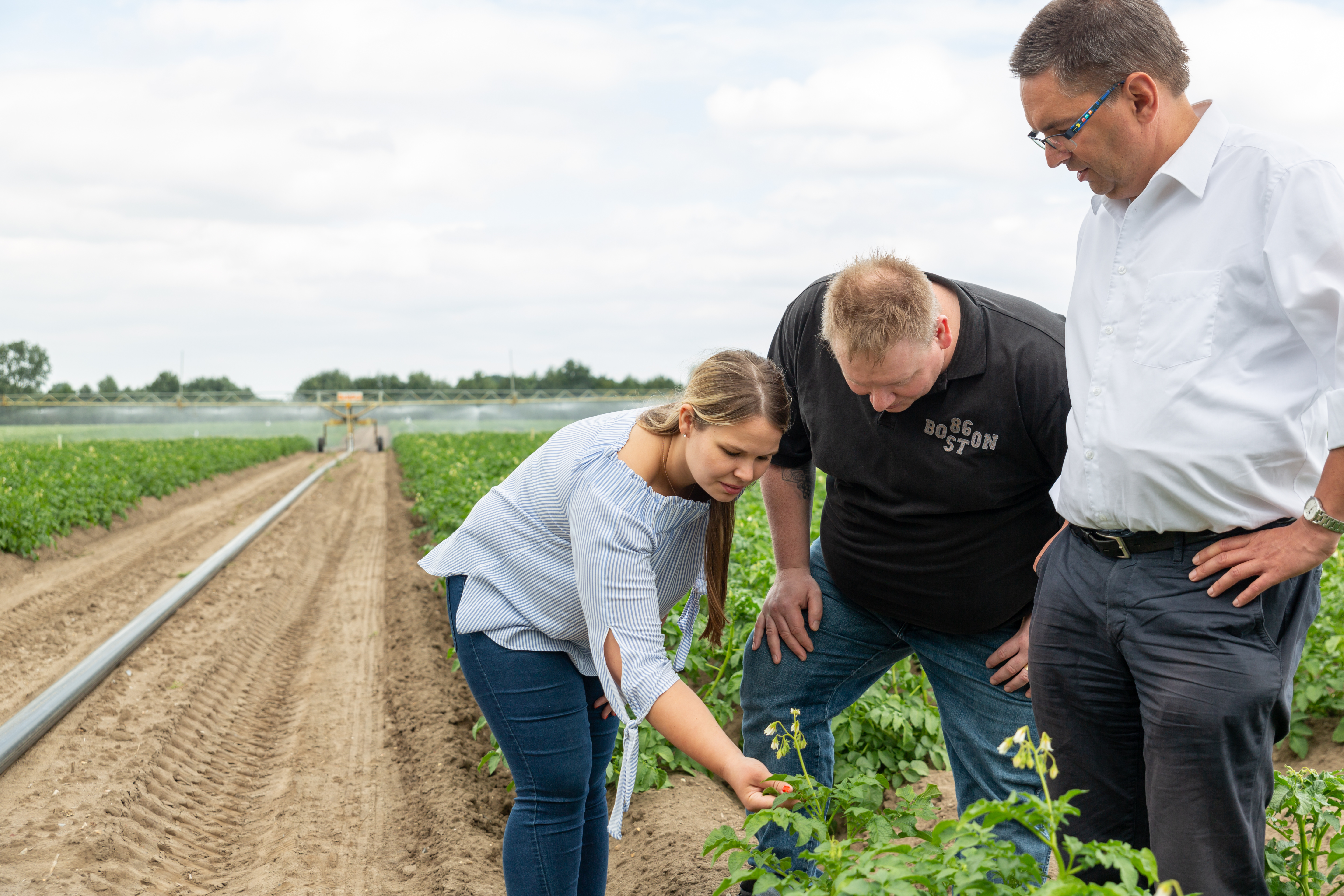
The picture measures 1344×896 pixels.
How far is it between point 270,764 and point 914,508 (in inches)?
144

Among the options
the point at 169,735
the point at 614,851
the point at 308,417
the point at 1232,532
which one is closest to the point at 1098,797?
the point at 1232,532

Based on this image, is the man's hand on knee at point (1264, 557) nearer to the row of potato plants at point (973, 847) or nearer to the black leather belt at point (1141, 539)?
the black leather belt at point (1141, 539)

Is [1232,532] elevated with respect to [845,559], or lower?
elevated

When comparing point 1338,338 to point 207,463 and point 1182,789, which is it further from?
point 207,463

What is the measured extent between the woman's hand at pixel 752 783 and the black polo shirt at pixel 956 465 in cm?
96

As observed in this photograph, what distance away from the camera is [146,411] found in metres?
43.8

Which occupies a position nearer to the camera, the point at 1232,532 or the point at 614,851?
the point at 1232,532

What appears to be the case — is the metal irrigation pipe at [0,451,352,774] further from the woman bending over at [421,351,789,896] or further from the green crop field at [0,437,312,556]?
the woman bending over at [421,351,789,896]

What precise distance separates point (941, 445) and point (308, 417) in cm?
4788

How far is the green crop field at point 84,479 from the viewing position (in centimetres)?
966

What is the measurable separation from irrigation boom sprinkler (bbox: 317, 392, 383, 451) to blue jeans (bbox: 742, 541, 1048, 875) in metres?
40.6

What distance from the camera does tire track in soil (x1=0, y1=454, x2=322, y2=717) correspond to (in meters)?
6.09

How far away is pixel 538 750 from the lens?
2.34 meters

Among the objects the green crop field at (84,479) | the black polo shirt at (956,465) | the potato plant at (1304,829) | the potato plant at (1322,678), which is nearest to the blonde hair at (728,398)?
the black polo shirt at (956,465)
